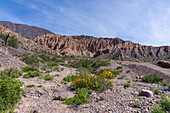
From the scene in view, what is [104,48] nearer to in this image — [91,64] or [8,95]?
[91,64]

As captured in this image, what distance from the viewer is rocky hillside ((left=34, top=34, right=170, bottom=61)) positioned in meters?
62.8

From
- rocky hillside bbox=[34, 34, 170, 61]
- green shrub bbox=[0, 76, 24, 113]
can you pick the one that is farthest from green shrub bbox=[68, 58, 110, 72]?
rocky hillside bbox=[34, 34, 170, 61]

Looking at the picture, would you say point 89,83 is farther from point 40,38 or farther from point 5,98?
point 40,38

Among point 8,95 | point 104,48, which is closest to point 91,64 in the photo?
point 8,95

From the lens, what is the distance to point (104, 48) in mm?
87125

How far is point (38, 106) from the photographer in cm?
389

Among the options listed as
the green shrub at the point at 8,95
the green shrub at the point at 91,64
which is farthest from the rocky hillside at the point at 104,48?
the green shrub at the point at 8,95

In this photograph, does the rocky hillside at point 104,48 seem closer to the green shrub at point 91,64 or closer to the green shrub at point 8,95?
the green shrub at point 91,64

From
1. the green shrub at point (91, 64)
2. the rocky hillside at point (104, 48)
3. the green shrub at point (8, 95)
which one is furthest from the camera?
the rocky hillside at point (104, 48)

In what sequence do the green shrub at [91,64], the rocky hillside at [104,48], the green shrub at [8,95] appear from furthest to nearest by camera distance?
the rocky hillside at [104,48]
the green shrub at [91,64]
the green shrub at [8,95]

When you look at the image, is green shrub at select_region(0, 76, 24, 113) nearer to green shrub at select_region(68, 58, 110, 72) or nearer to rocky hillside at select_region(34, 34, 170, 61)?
green shrub at select_region(68, 58, 110, 72)

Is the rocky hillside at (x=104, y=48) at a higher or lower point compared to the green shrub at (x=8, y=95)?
higher

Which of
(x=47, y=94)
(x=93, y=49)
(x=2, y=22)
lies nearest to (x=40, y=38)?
(x=93, y=49)

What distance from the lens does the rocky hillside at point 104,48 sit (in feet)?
206
